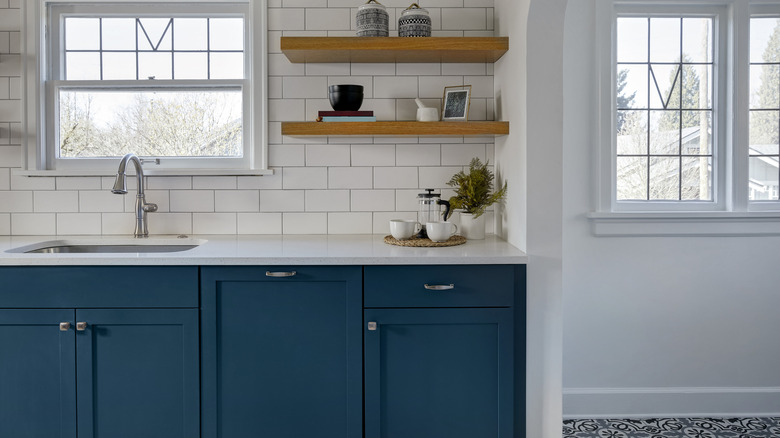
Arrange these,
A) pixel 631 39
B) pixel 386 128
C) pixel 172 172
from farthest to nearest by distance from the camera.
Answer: pixel 631 39 < pixel 172 172 < pixel 386 128

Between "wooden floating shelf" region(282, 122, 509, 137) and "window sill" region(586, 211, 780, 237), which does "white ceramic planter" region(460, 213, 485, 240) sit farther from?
"window sill" region(586, 211, 780, 237)

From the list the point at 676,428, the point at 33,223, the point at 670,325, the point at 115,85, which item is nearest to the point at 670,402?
the point at 676,428

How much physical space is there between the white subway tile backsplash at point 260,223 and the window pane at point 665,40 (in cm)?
216

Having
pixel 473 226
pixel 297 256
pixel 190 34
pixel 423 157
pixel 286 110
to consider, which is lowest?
pixel 297 256

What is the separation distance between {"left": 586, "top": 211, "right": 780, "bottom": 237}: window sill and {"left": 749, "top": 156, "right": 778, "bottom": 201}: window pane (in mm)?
160

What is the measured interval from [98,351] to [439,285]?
1329mm

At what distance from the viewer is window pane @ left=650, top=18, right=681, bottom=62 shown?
10.1 feet

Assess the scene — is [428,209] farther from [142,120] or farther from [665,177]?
[142,120]

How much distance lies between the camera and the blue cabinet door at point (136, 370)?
7.23 ft

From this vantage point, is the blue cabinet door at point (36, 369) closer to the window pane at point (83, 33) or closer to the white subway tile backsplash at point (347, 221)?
the white subway tile backsplash at point (347, 221)

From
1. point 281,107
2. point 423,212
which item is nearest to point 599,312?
point 423,212

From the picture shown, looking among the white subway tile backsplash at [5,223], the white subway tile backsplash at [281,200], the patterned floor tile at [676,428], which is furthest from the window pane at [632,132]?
the white subway tile backsplash at [5,223]

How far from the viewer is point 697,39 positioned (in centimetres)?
307

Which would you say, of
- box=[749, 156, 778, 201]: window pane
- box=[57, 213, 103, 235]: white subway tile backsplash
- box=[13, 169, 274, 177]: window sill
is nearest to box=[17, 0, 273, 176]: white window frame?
box=[13, 169, 274, 177]: window sill
